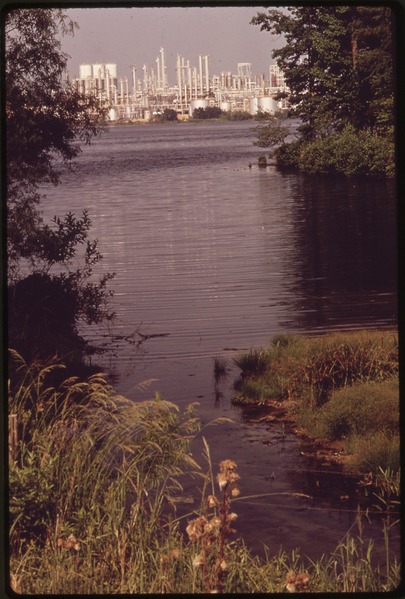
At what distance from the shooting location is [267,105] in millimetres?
57219

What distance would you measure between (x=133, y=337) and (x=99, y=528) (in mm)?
13890

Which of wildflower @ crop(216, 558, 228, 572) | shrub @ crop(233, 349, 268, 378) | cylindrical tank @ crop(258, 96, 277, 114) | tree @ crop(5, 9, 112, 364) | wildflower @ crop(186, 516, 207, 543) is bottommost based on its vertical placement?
shrub @ crop(233, 349, 268, 378)

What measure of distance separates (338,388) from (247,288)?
477 inches

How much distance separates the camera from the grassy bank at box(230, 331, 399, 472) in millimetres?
14031

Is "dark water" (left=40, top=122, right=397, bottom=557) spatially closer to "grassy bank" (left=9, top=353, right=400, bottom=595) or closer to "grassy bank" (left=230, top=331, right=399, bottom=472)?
"grassy bank" (left=230, top=331, right=399, bottom=472)

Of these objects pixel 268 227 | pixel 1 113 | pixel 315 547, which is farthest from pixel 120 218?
pixel 1 113

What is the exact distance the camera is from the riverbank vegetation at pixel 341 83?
4381 centimetres

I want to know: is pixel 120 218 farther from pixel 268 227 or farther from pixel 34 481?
pixel 34 481

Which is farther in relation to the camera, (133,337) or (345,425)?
(133,337)

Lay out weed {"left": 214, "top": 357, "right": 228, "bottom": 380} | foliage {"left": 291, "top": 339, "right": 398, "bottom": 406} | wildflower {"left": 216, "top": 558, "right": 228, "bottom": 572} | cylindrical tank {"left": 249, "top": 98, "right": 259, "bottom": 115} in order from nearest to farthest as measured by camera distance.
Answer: wildflower {"left": 216, "top": 558, "right": 228, "bottom": 572}
foliage {"left": 291, "top": 339, "right": 398, "bottom": 406}
weed {"left": 214, "top": 357, "right": 228, "bottom": 380}
cylindrical tank {"left": 249, "top": 98, "right": 259, "bottom": 115}

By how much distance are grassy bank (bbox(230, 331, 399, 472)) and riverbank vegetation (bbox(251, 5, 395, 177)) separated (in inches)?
1045

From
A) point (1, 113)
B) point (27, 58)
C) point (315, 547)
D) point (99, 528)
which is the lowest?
point (315, 547)

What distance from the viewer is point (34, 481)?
8117mm

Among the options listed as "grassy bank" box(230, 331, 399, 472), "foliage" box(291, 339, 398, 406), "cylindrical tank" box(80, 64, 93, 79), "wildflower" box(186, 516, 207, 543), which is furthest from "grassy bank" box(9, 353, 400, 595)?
"cylindrical tank" box(80, 64, 93, 79)
